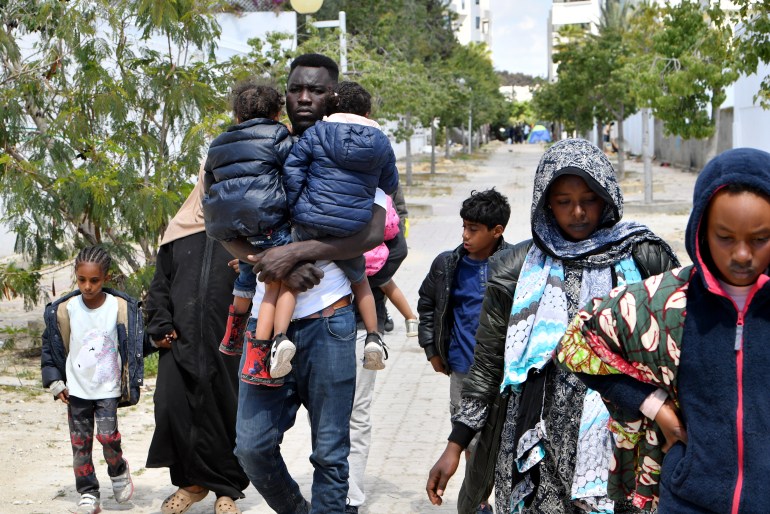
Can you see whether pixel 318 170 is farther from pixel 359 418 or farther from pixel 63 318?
pixel 63 318

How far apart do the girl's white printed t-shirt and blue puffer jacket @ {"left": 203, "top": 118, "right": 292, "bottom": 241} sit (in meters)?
1.80

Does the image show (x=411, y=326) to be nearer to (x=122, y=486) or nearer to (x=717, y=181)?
(x=122, y=486)

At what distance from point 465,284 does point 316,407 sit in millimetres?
1560

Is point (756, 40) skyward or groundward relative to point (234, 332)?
skyward

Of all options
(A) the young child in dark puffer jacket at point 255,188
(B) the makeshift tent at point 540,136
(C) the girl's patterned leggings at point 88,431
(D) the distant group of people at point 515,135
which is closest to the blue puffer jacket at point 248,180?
(A) the young child in dark puffer jacket at point 255,188

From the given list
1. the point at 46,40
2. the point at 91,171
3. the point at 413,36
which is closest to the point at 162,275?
the point at 91,171

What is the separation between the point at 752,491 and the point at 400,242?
3318 mm

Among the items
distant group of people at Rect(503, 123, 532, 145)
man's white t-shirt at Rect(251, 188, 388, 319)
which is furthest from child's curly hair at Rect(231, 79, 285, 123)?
distant group of people at Rect(503, 123, 532, 145)

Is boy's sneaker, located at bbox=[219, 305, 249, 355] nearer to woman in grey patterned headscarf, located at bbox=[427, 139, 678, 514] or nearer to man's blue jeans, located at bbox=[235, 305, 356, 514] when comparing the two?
man's blue jeans, located at bbox=[235, 305, 356, 514]

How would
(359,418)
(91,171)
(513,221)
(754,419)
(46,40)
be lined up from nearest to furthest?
(754,419) < (359,418) < (91,171) < (46,40) < (513,221)

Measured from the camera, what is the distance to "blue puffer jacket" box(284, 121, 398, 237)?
160 inches

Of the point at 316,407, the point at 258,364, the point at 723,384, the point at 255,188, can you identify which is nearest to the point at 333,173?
the point at 255,188

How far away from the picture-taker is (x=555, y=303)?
3566mm

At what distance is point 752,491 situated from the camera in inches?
101
